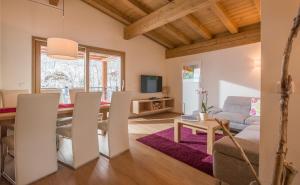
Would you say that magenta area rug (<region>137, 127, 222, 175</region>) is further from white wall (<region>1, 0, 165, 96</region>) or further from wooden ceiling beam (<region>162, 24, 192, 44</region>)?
wooden ceiling beam (<region>162, 24, 192, 44</region>)

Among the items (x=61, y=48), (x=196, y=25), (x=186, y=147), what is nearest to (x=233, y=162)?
(x=186, y=147)

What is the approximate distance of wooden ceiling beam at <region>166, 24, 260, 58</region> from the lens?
13.9 feet

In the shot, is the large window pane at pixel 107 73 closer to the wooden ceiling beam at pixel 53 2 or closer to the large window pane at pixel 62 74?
the large window pane at pixel 62 74

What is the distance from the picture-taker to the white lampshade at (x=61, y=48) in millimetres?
2383

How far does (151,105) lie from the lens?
5594mm

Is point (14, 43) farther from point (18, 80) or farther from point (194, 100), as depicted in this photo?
point (194, 100)

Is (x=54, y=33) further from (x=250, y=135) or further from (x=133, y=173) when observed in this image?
(x=250, y=135)

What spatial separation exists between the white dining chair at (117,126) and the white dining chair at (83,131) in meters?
0.20

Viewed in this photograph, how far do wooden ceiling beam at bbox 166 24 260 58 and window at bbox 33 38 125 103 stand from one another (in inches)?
84.1

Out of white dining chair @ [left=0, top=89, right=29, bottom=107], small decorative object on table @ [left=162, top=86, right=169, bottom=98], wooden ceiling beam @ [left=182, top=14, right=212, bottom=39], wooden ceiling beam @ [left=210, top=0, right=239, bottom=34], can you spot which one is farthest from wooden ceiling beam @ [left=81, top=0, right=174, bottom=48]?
white dining chair @ [left=0, top=89, right=29, bottom=107]

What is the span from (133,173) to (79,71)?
11.1 ft

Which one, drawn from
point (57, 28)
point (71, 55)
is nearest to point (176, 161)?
point (71, 55)

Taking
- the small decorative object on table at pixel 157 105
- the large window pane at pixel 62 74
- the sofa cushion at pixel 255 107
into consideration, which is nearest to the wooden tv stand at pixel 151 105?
the small decorative object on table at pixel 157 105

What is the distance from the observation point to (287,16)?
99 centimetres
